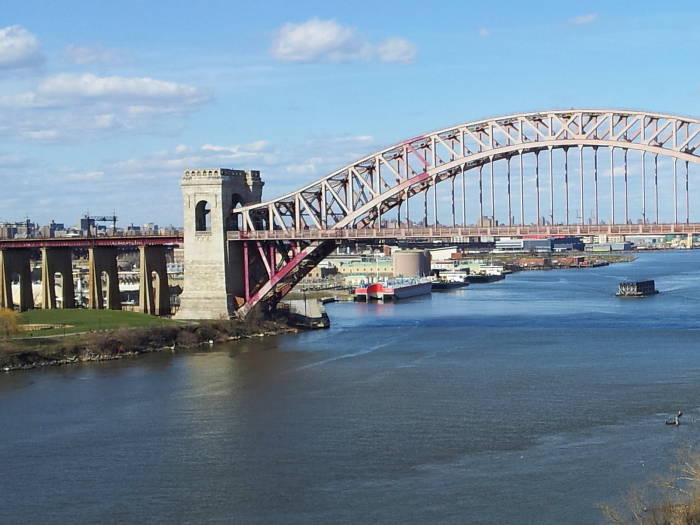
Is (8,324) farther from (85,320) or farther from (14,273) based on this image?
(14,273)

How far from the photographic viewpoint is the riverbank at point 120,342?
54.1 metres

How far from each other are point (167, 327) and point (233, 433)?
26.4 meters

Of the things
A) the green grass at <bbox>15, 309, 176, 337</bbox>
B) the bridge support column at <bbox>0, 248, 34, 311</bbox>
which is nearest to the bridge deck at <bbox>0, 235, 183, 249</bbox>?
the bridge support column at <bbox>0, 248, 34, 311</bbox>

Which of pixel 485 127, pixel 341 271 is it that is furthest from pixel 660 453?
pixel 341 271

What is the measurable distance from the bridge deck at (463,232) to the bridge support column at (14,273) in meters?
16.4

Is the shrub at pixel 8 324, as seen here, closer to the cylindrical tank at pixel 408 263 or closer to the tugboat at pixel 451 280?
the tugboat at pixel 451 280

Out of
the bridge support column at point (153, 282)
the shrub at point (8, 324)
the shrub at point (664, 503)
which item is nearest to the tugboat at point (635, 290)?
the bridge support column at point (153, 282)

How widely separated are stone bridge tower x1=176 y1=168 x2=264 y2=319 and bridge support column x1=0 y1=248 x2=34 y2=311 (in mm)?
12584

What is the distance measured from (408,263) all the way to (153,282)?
61851mm

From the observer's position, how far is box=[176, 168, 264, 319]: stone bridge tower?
69.2m

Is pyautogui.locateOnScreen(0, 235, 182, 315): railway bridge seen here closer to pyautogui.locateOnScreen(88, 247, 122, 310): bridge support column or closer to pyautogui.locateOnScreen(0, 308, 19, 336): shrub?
pyautogui.locateOnScreen(88, 247, 122, 310): bridge support column

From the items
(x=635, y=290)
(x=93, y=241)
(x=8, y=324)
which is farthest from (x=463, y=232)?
(x=635, y=290)

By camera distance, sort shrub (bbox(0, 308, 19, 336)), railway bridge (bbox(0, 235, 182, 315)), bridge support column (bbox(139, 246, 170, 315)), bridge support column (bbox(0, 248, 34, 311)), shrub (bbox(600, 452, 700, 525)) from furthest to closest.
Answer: bridge support column (bbox(0, 248, 34, 311)) → railway bridge (bbox(0, 235, 182, 315)) → bridge support column (bbox(139, 246, 170, 315)) → shrub (bbox(0, 308, 19, 336)) → shrub (bbox(600, 452, 700, 525))

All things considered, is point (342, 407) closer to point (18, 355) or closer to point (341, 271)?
point (18, 355)
